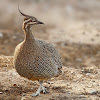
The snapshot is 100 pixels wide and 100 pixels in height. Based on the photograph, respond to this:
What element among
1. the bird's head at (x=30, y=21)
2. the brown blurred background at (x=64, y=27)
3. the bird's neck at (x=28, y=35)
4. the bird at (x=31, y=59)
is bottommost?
the bird at (x=31, y=59)

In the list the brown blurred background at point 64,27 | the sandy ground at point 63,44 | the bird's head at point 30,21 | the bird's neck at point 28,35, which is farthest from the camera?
the brown blurred background at point 64,27

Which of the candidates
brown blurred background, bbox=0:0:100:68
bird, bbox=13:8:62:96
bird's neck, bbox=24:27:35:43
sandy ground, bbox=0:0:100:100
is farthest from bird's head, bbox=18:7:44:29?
brown blurred background, bbox=0:0:100:68

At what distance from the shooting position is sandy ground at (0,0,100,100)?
5.86m

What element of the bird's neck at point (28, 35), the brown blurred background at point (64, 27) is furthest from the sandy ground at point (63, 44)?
the bird's neck at point (28, 35)

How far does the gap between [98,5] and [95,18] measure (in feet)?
10.8

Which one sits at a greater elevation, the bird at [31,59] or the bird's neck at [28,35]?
the bird's neck at [28,35]

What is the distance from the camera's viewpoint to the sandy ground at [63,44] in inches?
231

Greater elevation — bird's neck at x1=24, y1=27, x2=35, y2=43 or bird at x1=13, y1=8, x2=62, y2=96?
bird's neck at x1=24, y1=27, x2=35, y2=43

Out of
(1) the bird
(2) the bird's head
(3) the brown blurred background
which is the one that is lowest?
(1) the bird

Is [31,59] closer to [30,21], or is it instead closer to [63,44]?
[30,21]

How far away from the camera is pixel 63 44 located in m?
12.5

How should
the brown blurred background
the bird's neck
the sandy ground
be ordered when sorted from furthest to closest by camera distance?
the brown blurred background
the sandy ground
the bird's neck

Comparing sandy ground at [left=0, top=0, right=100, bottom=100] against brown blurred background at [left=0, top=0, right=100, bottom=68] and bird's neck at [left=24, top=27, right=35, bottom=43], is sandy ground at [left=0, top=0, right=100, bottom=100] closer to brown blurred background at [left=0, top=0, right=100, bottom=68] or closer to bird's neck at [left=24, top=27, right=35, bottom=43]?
brown blurred background at [left=0, top=0, right=100, bottom=68]

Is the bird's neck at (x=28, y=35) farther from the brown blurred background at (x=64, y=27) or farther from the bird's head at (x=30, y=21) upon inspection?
the brown blurred background at (x=64, y=27)
